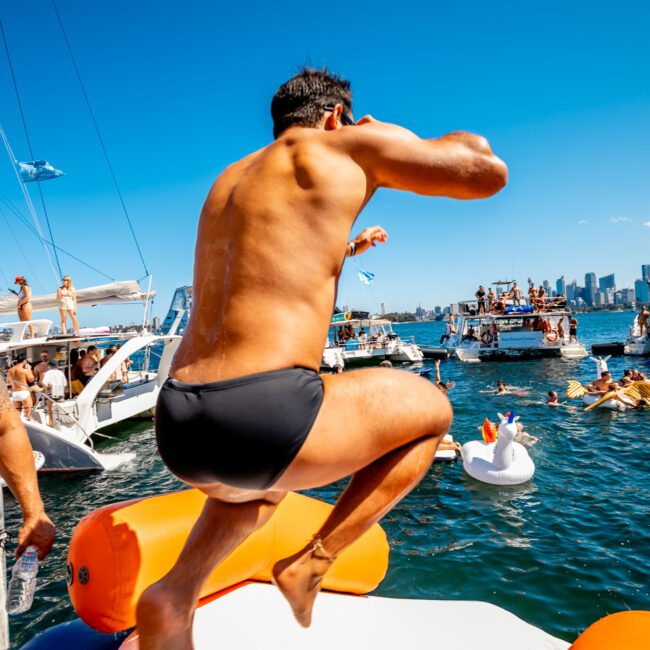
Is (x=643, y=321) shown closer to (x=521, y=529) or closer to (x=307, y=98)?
(x=521, y=529)

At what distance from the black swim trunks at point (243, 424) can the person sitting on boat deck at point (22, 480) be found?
4.76ft

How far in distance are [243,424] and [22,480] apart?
1704 millimetres

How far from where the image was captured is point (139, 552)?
9.34 ft

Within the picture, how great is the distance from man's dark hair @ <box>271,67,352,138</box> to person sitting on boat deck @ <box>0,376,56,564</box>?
6.04ft

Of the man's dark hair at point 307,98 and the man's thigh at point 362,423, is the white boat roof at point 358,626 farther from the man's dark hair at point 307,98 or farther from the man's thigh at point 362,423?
the man's dark hair at point 307,98

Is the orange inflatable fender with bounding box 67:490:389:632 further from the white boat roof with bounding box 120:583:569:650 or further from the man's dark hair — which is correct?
the man's dark hair

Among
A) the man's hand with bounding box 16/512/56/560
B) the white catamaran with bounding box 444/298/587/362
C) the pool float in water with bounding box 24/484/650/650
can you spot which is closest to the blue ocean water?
the pool float in water with bounding box 24/484/650/650

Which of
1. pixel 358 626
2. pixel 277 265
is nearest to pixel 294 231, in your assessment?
pixel 277 265

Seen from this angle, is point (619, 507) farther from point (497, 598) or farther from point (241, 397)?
point (241, 397)

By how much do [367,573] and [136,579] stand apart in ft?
5.91

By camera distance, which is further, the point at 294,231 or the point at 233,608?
the point at 233,608

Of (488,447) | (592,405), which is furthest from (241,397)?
(592,405)

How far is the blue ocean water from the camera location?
223 inches

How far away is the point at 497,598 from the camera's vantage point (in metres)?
5.64
